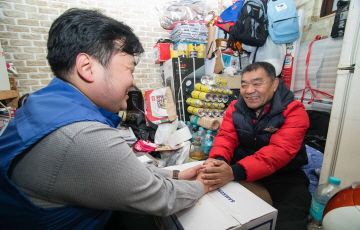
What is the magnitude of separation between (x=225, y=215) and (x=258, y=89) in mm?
1028

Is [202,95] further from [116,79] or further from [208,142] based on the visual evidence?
[116,79]

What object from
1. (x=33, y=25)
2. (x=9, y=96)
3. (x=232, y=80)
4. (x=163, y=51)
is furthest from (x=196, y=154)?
(x=33, y=25)

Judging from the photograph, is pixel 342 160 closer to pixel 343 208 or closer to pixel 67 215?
pixel 343 208

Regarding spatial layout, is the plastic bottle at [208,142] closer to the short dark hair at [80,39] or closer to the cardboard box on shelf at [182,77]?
the cardboard box on shelf at [182,77]

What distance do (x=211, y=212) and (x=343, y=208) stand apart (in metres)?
0.71

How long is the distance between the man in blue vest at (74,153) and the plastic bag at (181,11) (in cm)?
245

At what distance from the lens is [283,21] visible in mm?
2529

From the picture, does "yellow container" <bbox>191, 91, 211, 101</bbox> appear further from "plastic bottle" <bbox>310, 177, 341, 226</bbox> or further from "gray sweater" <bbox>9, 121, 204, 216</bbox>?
"gray sweater" <bbox>9, 121, 204, 216</bbox>

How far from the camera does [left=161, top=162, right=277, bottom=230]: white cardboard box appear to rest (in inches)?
28.1

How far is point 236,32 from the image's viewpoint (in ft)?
8.50

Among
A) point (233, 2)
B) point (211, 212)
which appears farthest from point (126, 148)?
point (233, 2)

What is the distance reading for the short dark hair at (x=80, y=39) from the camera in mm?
627

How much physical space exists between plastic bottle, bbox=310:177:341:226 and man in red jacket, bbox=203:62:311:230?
0.05 m

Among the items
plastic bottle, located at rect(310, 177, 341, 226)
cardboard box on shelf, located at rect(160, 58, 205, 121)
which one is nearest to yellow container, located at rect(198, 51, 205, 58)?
cardboard box on shelf, located at rect(160, 58, 205, 121)
